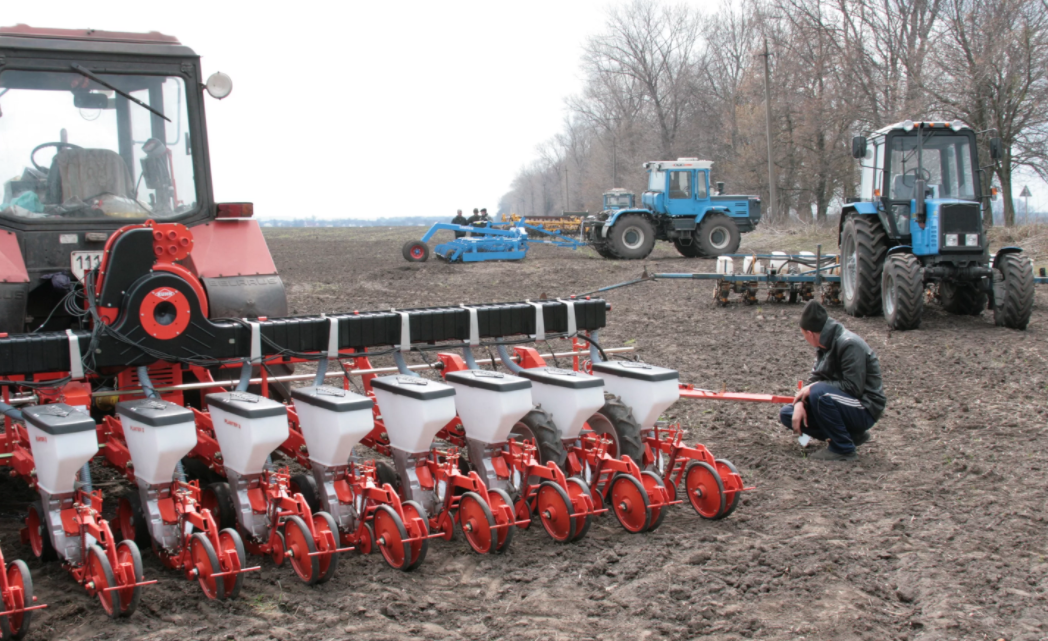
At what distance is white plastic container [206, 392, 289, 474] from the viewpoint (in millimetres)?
4238

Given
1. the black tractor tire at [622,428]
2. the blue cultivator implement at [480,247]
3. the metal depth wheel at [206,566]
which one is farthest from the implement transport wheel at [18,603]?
the blue cultivator implement at [480,247]

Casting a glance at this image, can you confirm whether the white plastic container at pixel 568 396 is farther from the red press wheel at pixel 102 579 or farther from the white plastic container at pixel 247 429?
the red press wheel at pixel 102 579

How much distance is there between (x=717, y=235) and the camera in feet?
78.9

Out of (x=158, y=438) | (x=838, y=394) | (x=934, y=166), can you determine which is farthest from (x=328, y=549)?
(x=934, y=166)

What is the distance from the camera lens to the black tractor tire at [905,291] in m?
10.8

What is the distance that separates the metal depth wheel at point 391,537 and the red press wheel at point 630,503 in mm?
1157

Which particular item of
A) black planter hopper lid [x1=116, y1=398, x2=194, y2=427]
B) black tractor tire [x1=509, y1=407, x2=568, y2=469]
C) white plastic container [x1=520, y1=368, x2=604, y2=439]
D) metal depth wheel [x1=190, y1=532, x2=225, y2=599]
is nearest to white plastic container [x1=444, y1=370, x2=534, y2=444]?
black tractor tire [x1=509, y1=407, x2=568, y2=469]

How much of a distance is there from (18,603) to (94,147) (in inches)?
115

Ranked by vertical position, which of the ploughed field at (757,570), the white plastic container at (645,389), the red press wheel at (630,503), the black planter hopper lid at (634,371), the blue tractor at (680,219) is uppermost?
the blue tractor at (680,219)

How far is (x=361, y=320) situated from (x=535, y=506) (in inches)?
54.2

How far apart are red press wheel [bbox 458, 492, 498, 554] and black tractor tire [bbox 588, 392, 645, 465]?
1.06m

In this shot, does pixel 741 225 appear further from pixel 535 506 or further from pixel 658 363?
pixel 535 506

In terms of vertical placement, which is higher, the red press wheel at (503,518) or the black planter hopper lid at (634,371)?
the black planter hopper lid at (634,371)

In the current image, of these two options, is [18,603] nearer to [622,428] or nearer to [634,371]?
[622,428]
